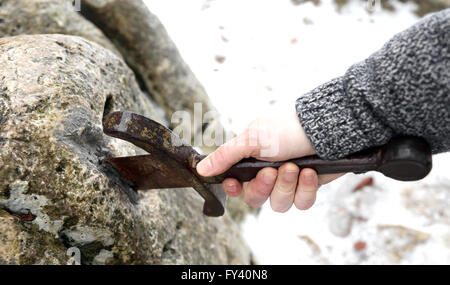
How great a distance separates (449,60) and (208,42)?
9.52ft

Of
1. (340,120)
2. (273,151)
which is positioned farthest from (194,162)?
(340,120)

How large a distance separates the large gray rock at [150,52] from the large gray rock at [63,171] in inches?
32.7

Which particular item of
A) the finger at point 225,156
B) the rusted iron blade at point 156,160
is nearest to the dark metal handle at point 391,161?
the finger at point 225,156

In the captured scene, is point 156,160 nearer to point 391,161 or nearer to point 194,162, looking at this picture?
point 194,162

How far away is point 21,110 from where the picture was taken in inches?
53.7

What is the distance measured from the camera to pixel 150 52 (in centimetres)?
267

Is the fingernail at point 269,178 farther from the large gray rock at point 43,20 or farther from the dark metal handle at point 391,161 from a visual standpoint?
the large gray rock at point 43,20

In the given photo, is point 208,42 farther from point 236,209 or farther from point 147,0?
point 236,209

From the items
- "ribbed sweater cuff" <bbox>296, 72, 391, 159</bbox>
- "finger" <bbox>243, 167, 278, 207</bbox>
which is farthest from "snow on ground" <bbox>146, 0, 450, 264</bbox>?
"ribbed sweater cuff" <bbox>296, 72, 391, 159</bbox>

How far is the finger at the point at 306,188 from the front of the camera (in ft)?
4.49

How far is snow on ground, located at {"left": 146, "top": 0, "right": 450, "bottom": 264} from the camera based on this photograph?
109 inches

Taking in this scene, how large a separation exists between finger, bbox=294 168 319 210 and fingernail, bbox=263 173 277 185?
97mm

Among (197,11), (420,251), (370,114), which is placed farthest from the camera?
(197,11)
